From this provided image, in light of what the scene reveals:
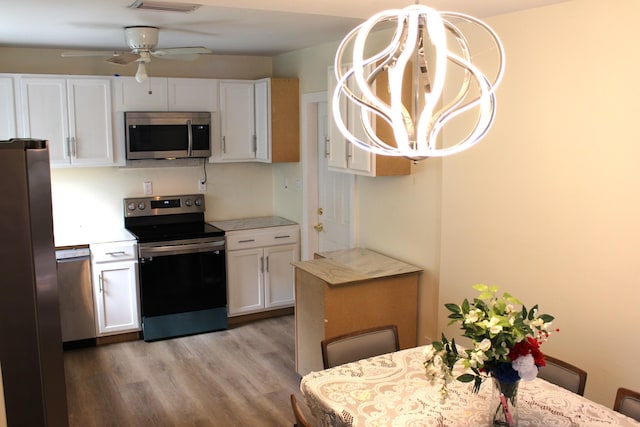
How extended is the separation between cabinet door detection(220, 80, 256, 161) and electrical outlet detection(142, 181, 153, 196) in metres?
0.72

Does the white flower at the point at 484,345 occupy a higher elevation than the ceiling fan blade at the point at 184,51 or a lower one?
lower

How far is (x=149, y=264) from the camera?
16.1 feet

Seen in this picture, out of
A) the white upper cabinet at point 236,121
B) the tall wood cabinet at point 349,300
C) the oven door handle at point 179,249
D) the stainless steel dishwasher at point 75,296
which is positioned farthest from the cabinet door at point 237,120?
the tall wood cabinet at point 349,300

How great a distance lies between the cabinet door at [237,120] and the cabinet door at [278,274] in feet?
3.12

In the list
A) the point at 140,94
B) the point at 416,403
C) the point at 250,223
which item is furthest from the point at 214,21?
the point at 416,403

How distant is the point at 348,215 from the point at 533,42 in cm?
218

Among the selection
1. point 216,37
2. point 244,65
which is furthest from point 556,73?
point 244,65

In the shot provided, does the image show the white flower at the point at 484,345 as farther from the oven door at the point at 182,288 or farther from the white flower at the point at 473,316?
the oven door at the point at 182,288

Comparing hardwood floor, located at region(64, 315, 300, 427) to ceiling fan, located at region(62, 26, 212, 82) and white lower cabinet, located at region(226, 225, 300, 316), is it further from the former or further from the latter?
ceiling fan, located at region(62, 26, 212, 82)

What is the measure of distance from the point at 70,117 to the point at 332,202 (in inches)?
90.1

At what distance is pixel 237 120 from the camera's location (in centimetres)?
552

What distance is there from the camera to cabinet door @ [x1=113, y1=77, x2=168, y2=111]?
5012mm

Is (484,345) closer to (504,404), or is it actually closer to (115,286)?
(504,404)

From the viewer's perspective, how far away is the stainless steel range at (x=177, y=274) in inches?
194
